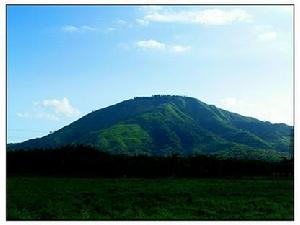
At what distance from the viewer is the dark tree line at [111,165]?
115ft

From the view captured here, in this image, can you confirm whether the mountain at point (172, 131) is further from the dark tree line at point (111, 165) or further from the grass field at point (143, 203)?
the grass field at point (143, 203)

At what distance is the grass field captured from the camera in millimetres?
17594

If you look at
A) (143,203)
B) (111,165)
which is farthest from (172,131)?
(143,203)

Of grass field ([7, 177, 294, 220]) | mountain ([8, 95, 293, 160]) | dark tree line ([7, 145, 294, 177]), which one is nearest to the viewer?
grass field ([7, 177, 294, 220])

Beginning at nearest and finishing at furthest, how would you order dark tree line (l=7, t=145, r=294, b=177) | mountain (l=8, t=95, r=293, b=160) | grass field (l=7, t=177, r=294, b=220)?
1. grass field (l=7, t=177, r=294, b=220)
2. dark tree line (l=7, t=145, r=294, b=177)
3. mountain (l=8, t=95, r=293, b=160)

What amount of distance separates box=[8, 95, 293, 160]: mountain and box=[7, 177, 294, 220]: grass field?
6955 cm

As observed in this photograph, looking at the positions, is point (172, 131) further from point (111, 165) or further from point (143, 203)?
point (143, 203)

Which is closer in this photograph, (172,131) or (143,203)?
(143,203)

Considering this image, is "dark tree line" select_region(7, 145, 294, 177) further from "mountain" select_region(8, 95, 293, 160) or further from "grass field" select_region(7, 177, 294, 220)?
"mountain" select_region(8, 95, 293, 160)

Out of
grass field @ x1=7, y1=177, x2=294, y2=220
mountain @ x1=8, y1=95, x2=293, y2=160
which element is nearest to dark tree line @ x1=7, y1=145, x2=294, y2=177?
grass field @ x1=7, y1=177, x2=294, y2=220

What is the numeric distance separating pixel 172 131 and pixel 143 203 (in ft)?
370

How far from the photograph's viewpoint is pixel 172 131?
133 metres

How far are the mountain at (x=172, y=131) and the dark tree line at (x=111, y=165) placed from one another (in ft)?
186
